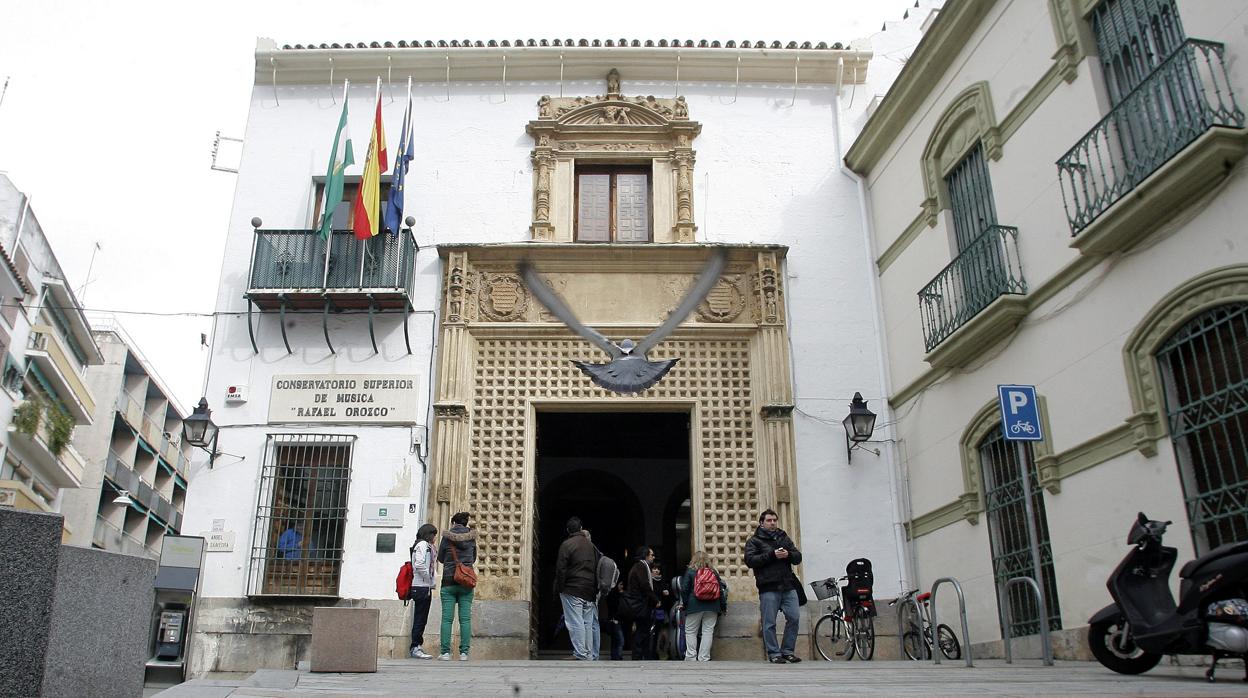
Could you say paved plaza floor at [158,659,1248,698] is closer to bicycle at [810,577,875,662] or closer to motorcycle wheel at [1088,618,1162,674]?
motorcycle wheel at [1088,618,1162,674]

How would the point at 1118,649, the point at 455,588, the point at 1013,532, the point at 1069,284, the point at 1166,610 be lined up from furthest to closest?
the point at 455,588 < the point at 1013,532 < the point at 1069,284 < the point at 1118,649 < the point at 1166,610

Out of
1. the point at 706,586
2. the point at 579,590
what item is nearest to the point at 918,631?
the point at 706,586

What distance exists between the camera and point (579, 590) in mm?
10484

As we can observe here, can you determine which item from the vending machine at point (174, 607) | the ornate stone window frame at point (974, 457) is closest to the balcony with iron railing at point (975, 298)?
the ornate stone window frame at point (974, 457)

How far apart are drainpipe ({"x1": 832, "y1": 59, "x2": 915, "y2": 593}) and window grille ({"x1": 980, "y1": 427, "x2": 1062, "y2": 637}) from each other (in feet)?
5.76

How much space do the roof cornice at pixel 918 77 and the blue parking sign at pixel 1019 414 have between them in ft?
15.8

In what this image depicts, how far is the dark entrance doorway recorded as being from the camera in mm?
17469

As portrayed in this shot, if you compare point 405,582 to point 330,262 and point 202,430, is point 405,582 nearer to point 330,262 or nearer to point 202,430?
point 202,430

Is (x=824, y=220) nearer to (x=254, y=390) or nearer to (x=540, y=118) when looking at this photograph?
(x=540, y=118)

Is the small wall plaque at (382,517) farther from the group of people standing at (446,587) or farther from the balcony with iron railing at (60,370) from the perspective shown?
the balcony with iron railing at (60,370)

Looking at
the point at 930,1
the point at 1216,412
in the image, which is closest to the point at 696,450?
the point at 1216,412

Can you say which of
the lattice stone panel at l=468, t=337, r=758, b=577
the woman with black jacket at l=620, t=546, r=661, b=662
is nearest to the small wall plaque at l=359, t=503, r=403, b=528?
the lattice stone panel at l=468, t=337, r=758, b=577

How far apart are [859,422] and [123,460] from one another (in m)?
34.4

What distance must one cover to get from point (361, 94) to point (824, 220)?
664 cm
